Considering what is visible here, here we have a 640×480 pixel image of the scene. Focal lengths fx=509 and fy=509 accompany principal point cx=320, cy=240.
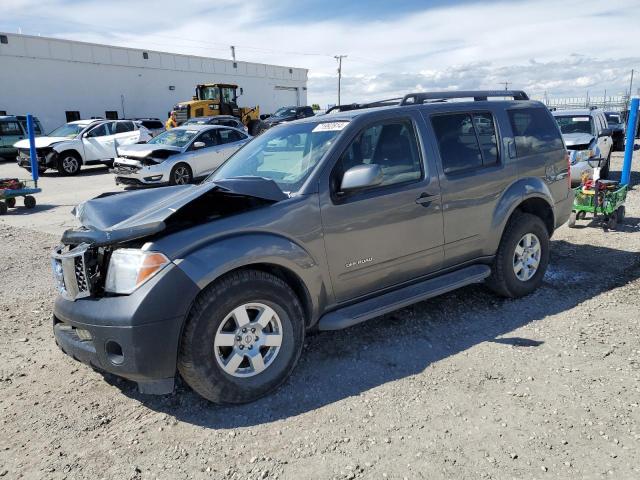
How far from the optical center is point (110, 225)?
3268 millimetres

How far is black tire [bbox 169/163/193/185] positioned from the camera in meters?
12.9

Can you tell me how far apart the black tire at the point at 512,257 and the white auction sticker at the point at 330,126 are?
1.93 meters

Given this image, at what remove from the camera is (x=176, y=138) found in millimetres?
13852

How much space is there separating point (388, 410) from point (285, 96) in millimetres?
52665

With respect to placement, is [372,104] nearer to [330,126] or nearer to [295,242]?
[330,126]

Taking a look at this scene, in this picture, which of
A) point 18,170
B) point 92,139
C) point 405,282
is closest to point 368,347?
point 405,282

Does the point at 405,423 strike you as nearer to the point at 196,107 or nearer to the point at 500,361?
the point at 500,361

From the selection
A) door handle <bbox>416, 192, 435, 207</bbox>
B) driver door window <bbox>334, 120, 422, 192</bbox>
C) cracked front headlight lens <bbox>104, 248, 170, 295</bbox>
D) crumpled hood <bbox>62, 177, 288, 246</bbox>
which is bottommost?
cracked front headlight lens <bbox>104, 248, 170, 295</bbox>

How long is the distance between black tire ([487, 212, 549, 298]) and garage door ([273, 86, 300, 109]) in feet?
161

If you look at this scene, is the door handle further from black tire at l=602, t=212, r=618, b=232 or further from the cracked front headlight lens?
black tire at l=602, t=212, r=618, b=232

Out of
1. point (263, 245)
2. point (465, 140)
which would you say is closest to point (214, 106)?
point (465, 140)

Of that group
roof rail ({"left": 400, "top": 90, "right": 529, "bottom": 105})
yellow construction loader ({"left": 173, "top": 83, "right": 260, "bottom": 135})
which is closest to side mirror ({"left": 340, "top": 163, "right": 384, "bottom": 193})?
roof rail ({"left": 400, "top": 90, "right": 529, "bottom": 105})

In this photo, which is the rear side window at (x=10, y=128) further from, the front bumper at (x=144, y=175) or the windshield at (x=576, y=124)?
the windshield at (x=576, y=124)

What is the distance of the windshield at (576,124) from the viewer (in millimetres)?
11594
